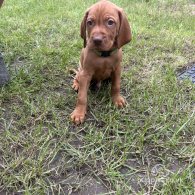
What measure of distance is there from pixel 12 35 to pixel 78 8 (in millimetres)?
1980

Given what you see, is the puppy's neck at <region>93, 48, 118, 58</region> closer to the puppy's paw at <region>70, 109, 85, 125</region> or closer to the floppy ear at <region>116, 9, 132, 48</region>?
the floppy ear at <region>116, 9, 132, 48</region>

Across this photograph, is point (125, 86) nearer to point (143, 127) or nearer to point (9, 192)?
point (143, 127)

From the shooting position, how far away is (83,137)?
10.6ft

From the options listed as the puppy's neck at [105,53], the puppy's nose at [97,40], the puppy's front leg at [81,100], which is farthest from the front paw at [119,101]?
the puppy's nose at [97,40]

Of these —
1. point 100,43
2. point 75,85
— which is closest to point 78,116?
point 75,85

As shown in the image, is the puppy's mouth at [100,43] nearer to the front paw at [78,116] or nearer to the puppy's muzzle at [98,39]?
the puppy's muzzle at [98,39]

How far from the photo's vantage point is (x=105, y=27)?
10.3ft

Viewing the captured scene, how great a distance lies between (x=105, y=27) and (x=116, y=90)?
70 centimetres

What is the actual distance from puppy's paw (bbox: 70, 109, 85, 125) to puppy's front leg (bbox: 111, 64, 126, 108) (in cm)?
39

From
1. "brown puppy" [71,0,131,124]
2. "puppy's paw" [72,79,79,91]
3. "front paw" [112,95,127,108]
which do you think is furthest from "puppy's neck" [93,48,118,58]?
"puppy's paw" [72,79,79,91]

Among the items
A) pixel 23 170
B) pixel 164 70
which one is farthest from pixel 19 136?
pixel 164 70

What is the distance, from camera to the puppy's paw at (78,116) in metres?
3.36

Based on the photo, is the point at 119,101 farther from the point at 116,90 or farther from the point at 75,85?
the point at 75,85

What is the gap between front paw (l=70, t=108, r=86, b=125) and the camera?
3.36 m
